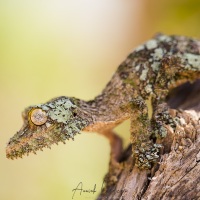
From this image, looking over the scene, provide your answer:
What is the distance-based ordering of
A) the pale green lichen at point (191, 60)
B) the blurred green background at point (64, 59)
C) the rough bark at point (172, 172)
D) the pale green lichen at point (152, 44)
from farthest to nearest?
the blurred green background at point (64, 59) < the pale green lichen at point (152, 44) < the pale green lichen at point (191, 60) < the rough bark at point (172, 172)

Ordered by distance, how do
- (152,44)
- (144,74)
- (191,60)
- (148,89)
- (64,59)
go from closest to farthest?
1. (148,89)
2. (144,74)
3. (191,60)
4. (152,44)
5. (64,59)

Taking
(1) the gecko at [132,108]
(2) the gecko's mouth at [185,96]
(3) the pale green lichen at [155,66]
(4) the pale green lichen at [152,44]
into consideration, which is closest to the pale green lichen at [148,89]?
(1) the gecko at [132,108]

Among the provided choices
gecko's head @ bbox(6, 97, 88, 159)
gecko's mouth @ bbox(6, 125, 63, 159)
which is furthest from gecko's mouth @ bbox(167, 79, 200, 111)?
gecko's mouth @ bbox(6, 125, 63, 159)

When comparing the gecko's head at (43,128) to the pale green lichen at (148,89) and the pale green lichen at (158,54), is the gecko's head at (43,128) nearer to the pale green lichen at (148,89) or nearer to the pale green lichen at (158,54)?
the pale green lichen at (148,89)

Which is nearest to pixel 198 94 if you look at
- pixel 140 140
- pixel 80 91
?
pixel 140 140

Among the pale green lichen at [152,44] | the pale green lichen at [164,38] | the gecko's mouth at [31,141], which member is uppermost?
the pale green lichen at [164,38]

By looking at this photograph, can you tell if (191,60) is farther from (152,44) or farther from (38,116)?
(38,116)

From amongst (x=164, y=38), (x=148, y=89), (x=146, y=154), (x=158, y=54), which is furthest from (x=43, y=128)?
(x=164, y=38)
